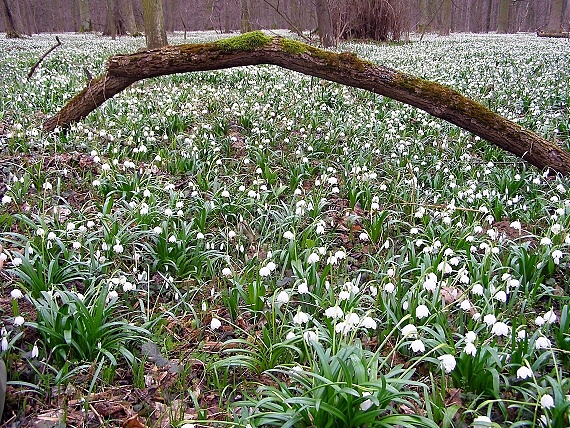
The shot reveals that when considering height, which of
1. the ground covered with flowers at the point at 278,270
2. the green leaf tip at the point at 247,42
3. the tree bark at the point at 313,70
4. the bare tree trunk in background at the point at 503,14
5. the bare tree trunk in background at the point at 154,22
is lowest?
the ground covered with flowers at the point at 278,270

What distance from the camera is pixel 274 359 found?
2.73 m

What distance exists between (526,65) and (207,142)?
928 centimetres

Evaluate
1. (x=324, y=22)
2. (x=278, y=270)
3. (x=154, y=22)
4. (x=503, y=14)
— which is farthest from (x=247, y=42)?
(x=503, y=14)

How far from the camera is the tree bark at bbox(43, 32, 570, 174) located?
5.48 metres

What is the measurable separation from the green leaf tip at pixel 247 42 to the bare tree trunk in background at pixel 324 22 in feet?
34.6

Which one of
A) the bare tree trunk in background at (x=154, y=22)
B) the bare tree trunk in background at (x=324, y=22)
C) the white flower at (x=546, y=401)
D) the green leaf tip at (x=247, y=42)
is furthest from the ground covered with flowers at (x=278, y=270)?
the bare tree trunk in background at (x=324, y=22)

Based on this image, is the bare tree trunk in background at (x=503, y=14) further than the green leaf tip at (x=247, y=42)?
Yes

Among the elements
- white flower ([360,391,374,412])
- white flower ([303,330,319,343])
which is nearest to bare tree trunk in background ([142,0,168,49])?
white flower ([303,330,319,343])

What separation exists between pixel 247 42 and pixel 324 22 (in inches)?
427

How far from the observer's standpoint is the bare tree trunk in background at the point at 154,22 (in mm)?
11148

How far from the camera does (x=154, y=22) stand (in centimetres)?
1123

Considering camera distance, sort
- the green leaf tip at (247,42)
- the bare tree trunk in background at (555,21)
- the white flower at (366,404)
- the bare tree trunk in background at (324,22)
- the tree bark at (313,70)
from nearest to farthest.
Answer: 1. the white flower at (366,404)
2. the tree bark at (313,70)
3. the green leaf tip at (247,42)
4. the bare tree trunk in background at (324,22)
5. the bare tree trunk in background at (555,21)

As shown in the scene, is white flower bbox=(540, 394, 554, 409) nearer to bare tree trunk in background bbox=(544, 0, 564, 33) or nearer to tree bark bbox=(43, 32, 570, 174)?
tree bark bbox=(43, 32, 570, 174)

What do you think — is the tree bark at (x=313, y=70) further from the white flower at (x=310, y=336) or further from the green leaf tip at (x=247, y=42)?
the white flower at (x=310, y=336)
